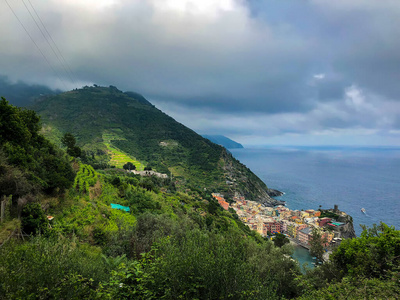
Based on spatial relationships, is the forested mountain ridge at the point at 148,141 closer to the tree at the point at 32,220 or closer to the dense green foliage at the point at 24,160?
the dense green foliage at the point at 24,160

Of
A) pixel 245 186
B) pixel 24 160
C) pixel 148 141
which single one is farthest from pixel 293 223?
pixel 148 141

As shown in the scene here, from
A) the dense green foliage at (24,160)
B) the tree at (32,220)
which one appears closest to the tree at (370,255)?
the tree at (32,220)

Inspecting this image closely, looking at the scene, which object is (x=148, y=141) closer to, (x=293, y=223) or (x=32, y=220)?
(x=293, y=223)

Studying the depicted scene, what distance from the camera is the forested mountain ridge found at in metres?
82.2

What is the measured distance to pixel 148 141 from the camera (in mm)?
114312

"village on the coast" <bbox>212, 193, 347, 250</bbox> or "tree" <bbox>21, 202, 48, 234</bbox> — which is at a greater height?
"tree" <bbox>21, 202, 48, 234</bbox>

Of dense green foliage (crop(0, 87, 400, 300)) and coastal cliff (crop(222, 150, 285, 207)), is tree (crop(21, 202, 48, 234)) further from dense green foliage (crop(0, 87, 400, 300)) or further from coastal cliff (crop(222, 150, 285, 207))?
coastal cliff (crop(222, 150, 285, 207))

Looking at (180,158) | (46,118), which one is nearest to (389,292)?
(180,158)

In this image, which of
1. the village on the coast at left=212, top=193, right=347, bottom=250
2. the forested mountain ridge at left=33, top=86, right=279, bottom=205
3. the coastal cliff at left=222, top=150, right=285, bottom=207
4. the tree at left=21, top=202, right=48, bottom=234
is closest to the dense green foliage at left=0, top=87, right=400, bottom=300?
the tree at left=21, top=202, right=48, bottom=234

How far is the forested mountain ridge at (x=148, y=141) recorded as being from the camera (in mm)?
82250

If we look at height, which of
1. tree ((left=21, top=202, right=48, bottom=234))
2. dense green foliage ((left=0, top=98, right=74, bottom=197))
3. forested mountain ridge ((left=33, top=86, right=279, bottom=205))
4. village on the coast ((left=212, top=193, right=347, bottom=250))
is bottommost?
village on the coast ((left=212, top=193, right=347, bottom=250))

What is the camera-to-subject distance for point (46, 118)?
10269 cm

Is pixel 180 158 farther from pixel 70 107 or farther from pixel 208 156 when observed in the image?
pixel 70 107

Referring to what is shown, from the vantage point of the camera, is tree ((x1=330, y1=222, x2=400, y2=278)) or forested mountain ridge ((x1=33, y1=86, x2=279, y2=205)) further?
forested mountain ridge ((x1=33, y1=86, x2=279, y2=205))
